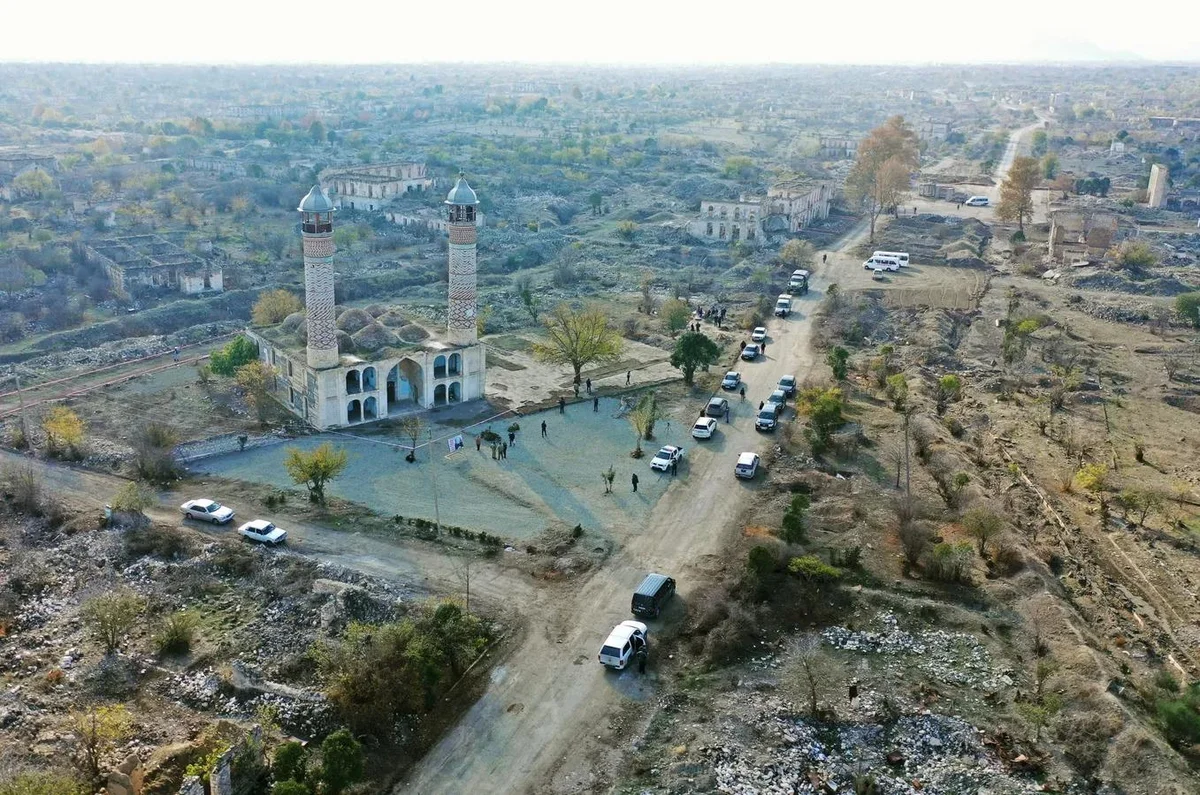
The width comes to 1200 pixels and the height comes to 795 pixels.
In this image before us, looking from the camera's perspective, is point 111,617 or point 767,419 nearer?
point 111,617

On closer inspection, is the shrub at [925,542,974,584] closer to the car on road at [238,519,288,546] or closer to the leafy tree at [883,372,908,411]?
the leafy tree at [883,372,908,411]

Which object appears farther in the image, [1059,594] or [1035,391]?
[1035,391]

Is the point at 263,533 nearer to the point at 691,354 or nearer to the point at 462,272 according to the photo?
the point at 462,272

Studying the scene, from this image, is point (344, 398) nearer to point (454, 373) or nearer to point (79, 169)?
point (454, 373)

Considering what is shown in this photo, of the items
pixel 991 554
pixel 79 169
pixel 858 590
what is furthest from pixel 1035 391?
pixel 79 169

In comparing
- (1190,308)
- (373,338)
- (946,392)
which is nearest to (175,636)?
(373,338)

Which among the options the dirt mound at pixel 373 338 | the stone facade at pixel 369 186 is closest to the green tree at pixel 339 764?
the dirt mound at pixel 373 338

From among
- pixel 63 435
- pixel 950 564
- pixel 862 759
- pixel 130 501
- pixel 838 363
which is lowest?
pixel 862 759
